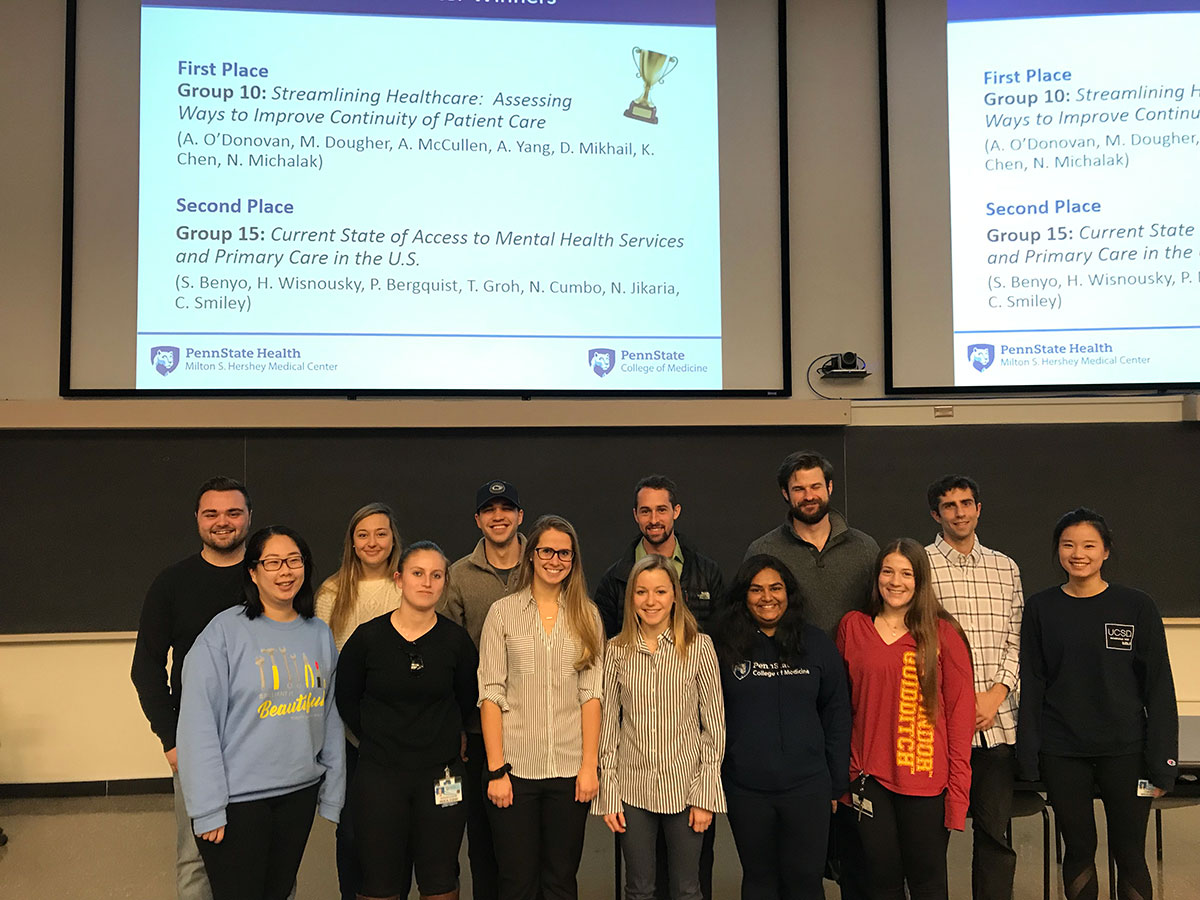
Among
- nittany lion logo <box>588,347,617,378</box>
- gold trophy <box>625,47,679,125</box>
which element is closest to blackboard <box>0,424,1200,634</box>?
nittany lion logo <box>588,347,617,378</box>

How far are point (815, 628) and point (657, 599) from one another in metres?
0.48

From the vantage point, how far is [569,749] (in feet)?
8.43

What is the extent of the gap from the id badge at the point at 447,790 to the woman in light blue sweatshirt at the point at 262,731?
27 centimetres

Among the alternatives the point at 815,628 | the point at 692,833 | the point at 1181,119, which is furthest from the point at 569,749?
the point at 1181,119

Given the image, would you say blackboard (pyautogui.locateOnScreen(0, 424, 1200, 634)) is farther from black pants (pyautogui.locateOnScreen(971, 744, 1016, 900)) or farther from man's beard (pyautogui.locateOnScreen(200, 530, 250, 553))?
black pants (pyautogui.locateOnScreen(971, 744, 1016, 900))

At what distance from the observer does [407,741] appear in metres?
2.47

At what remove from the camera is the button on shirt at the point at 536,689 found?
256 centimetres

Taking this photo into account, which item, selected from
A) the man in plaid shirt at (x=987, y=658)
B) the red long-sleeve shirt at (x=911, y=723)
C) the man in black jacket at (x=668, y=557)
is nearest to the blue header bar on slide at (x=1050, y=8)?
the man in plaid shirt at (x=987, y=658)

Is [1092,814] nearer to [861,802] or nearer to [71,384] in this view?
[861,802]

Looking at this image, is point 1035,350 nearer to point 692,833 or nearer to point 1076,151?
point 1076,151

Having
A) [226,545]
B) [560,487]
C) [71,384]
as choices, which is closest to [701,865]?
[226,545]

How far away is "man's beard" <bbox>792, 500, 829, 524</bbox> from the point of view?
296 centimetres

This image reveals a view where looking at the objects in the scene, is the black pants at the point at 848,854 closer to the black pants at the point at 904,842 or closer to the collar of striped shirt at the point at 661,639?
the black pants at the point at 904,842

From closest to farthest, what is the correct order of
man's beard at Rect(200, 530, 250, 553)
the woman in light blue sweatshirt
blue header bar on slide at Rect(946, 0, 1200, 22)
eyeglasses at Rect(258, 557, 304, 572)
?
the woman in light blue sweatshirt < eyeglasses at Rect(258, 557, 304, 572) < man's beard at Rect(200, 530, 250, 553) < blue header bar on slide at Rect(946, 0, 1200, 22)
